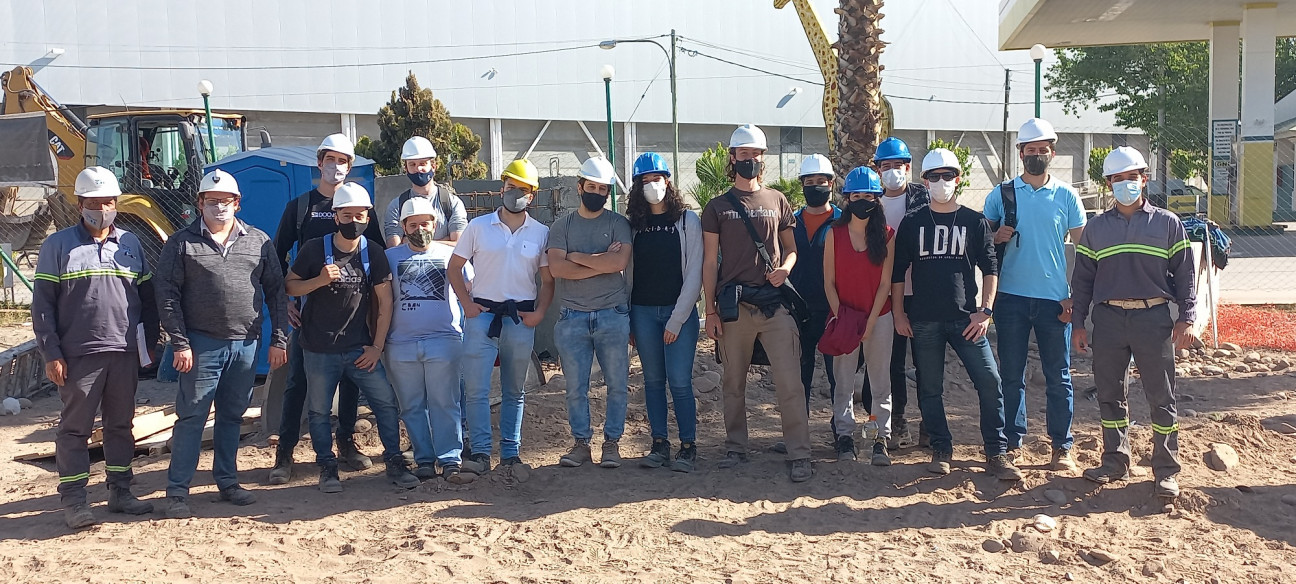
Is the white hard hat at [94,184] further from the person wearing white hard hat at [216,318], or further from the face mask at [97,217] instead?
the person wearing white hard hat at [216,318]

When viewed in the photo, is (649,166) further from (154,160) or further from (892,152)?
(154,160)

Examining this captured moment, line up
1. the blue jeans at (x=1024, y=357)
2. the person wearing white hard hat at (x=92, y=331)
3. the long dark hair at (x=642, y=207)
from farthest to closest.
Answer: the long dark hair at (x=642, y=207) < the blue jeans at (x=1024, y=357) < the person wearing white hard hat at (x=92, y=331)

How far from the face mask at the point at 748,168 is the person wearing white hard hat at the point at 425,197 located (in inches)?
70.7

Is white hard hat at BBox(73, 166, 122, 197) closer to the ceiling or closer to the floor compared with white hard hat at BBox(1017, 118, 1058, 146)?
closer to the floor

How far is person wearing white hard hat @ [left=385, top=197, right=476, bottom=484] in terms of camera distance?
6.21 metres

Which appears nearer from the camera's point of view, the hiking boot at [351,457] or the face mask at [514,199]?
the face mask at [514,199]

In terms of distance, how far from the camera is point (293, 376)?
6469 mm

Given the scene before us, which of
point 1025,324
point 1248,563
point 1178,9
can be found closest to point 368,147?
point 1178,9

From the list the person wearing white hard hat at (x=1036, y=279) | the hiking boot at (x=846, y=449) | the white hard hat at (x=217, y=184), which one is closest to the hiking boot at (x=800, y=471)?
the hiking boot at (x=846, y=449)

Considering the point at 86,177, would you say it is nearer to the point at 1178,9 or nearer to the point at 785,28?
the point at 1178,9

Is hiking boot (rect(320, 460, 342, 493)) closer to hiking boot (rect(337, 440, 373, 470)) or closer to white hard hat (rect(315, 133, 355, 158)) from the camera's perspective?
hiking boot (rect(337, 440, 373, 470))

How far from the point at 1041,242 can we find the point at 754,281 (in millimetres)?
1733

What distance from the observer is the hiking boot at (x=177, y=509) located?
18.8ft

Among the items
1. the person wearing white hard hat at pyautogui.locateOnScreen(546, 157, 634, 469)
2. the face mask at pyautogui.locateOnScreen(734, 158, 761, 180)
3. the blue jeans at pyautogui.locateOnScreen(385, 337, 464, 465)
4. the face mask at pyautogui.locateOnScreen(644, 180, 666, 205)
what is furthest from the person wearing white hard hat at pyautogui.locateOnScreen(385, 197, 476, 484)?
the face mask at pyautogui.locateOnScreen(734, 158, 761, 180)
